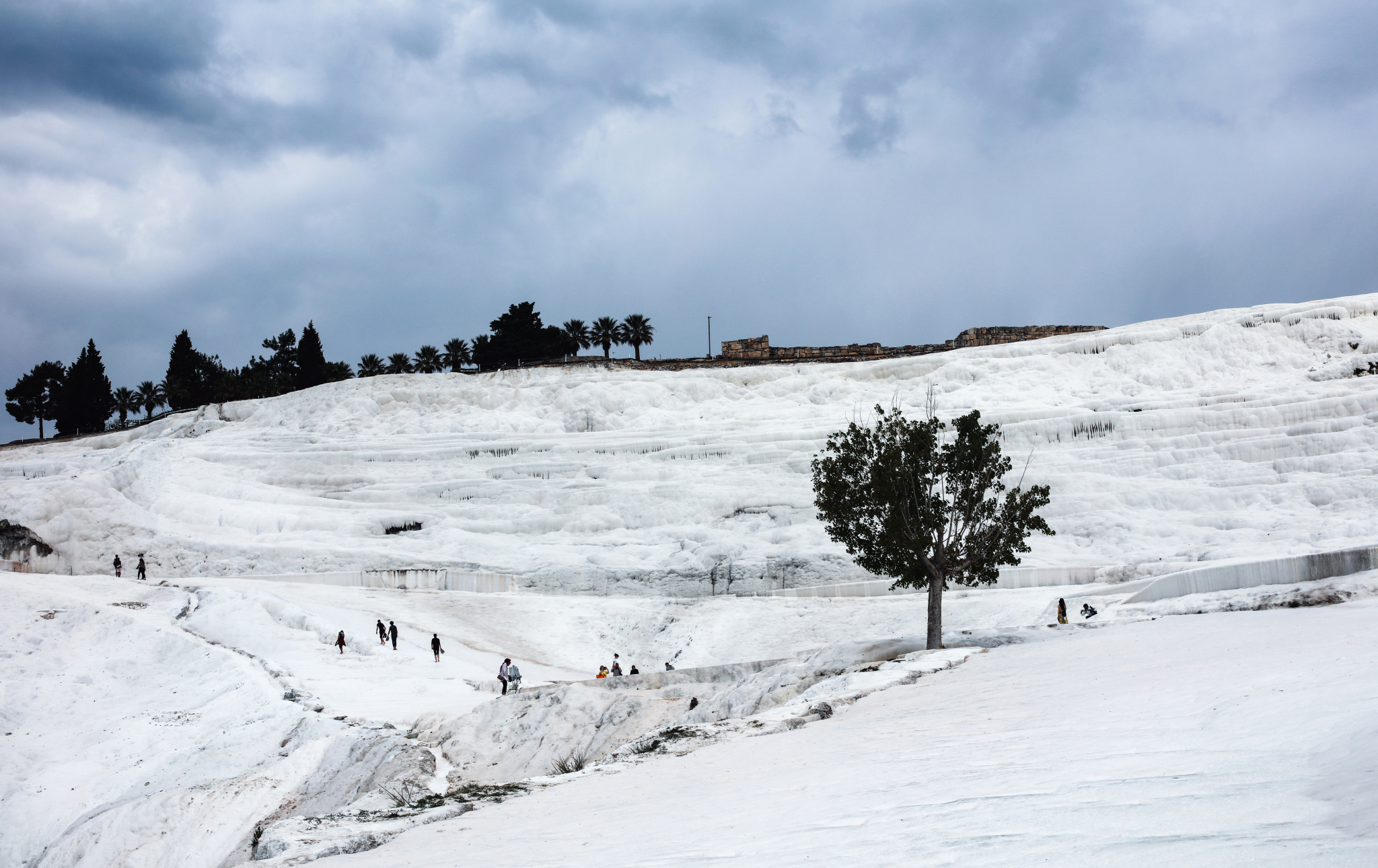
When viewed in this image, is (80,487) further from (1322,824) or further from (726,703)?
(1322,824)

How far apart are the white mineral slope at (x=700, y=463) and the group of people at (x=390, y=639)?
9.83 m

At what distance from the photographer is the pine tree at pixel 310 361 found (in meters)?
80.4

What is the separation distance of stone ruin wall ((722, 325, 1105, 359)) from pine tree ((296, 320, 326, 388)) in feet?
114

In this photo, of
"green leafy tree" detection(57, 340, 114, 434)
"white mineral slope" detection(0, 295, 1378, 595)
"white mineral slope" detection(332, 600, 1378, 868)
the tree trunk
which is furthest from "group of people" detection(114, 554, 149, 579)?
"green leafy tree" detection(57, 340, 114, 434)

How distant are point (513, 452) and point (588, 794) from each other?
43174mm

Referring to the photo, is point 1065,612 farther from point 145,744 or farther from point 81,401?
point 81,401

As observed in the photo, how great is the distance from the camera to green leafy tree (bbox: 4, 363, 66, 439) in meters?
79.4

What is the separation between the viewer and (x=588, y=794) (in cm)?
987

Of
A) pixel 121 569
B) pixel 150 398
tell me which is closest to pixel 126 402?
pixel 150 398

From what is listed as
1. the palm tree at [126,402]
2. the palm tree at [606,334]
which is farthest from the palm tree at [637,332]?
the palm tree at [126,402]

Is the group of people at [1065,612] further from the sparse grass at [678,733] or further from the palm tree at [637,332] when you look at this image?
the palm tree at [637,332]

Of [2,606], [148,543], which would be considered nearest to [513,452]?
[148,543]

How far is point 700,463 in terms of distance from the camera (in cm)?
4759

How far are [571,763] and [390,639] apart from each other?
49.0 feet
